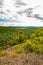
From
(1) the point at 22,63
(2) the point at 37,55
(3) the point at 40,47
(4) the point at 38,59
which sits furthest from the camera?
(3) the point at 40,47

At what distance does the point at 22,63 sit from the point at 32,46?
196 centimetres

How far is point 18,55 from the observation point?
791cm

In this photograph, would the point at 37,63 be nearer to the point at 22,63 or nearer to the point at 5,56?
the point at 22,63

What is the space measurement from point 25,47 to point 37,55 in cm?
117

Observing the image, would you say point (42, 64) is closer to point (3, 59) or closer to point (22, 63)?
point (22, 63)

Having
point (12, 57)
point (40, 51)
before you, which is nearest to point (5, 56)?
point (12, 57)

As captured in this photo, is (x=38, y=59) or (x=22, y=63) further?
(x=38, y=59)

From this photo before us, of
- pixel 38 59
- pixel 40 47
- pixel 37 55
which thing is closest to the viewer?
pixel 38 59

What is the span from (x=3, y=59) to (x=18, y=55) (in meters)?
0.89

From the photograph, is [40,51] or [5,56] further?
[40,51]

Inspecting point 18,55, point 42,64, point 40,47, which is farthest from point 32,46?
point 42,64

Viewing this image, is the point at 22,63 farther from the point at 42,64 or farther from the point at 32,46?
the point at 32,46

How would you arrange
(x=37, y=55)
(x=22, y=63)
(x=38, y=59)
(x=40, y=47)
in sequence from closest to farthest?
(x=22, y=63)
(x=38, y=59)
(x=37, y=55)
(x=40, y=47)

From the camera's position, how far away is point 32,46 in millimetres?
8805
